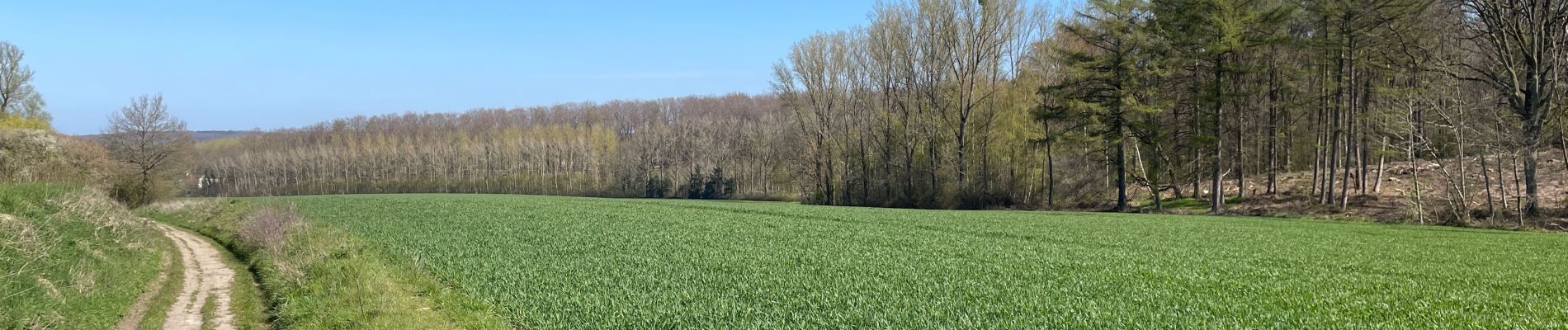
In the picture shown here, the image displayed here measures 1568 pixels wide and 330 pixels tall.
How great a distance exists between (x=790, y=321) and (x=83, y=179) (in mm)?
39042

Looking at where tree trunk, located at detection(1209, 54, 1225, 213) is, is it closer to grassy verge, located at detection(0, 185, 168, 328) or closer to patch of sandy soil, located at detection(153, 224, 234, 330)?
patch of sandy soil, located at detection(153, 224, 234, 330)

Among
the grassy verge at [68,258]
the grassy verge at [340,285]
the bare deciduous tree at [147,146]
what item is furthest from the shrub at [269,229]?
the bare deciduous tree at [147,146]

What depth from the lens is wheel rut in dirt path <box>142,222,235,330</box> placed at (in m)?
11.3

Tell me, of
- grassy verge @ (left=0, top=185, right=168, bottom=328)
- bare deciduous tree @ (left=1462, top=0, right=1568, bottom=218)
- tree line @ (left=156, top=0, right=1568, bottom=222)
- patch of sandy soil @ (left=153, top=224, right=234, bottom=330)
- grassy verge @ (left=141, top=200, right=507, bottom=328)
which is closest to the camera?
grassy verge @ (left=141, top=200, right=507, bottom=328)

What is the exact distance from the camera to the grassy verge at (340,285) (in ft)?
31.3

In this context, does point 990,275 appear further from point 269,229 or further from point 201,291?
point 269,229

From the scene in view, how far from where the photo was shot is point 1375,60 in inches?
1185

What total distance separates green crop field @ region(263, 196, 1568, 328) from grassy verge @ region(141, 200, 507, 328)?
0.43 metres

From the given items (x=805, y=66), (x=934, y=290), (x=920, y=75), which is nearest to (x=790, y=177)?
(x=805, y=66)

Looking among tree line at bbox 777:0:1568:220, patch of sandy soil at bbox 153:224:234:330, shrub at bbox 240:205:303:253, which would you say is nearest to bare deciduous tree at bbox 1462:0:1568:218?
tree line at bbox 777:0:1568:220

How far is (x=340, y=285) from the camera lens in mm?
11633

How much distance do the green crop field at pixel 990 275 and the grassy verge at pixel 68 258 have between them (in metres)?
4.22

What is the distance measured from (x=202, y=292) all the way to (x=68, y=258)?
2039mm

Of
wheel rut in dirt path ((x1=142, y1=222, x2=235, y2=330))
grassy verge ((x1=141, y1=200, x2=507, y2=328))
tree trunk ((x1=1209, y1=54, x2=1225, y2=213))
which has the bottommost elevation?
wheel rut in dirt path ((x1=142, y1=222, x2=235, y2=330))
